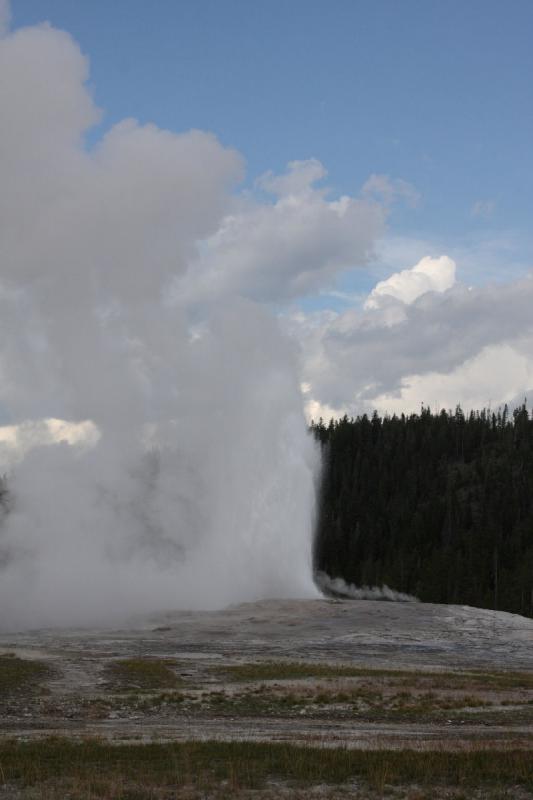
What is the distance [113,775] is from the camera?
1549 cm

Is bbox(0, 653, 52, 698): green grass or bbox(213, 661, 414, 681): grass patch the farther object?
bbox(213, 661, 414, 681): grass patch

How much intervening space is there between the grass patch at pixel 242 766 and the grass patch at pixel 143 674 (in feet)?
39.8

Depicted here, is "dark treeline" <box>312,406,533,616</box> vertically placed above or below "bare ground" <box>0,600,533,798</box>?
above

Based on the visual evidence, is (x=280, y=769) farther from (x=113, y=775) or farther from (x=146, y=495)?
(x=146, y=495)

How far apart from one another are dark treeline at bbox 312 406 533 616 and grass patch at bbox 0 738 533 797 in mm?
89469

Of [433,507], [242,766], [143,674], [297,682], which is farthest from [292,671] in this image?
[433,507]

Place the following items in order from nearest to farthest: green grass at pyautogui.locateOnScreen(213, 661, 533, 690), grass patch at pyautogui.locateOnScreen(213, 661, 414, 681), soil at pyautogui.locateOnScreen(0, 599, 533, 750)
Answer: soil at pyautogui.locateOnScreen(0, 599, 533, 750)
green grass at pyautogui.locateOnScreen(213, 661, 533, 690)
grass patch at pyautogui.locateOnScreen(213, 661, 414, 681)

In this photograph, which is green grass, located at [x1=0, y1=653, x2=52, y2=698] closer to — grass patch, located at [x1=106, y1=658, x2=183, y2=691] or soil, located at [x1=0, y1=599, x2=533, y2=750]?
soil, located at [x1=0, y1=599, x2=533, y2=750]

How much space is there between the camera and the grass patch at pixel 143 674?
30.4 metres

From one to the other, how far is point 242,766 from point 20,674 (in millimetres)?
17753

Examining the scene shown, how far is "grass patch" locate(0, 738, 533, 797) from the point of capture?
604 inches

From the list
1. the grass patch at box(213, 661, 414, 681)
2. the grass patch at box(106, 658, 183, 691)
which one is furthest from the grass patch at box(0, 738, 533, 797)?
the grass patch at box(213, 661, 414, 681)

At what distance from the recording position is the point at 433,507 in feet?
444

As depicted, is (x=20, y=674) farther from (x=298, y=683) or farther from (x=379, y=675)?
(x=379, y=675)
